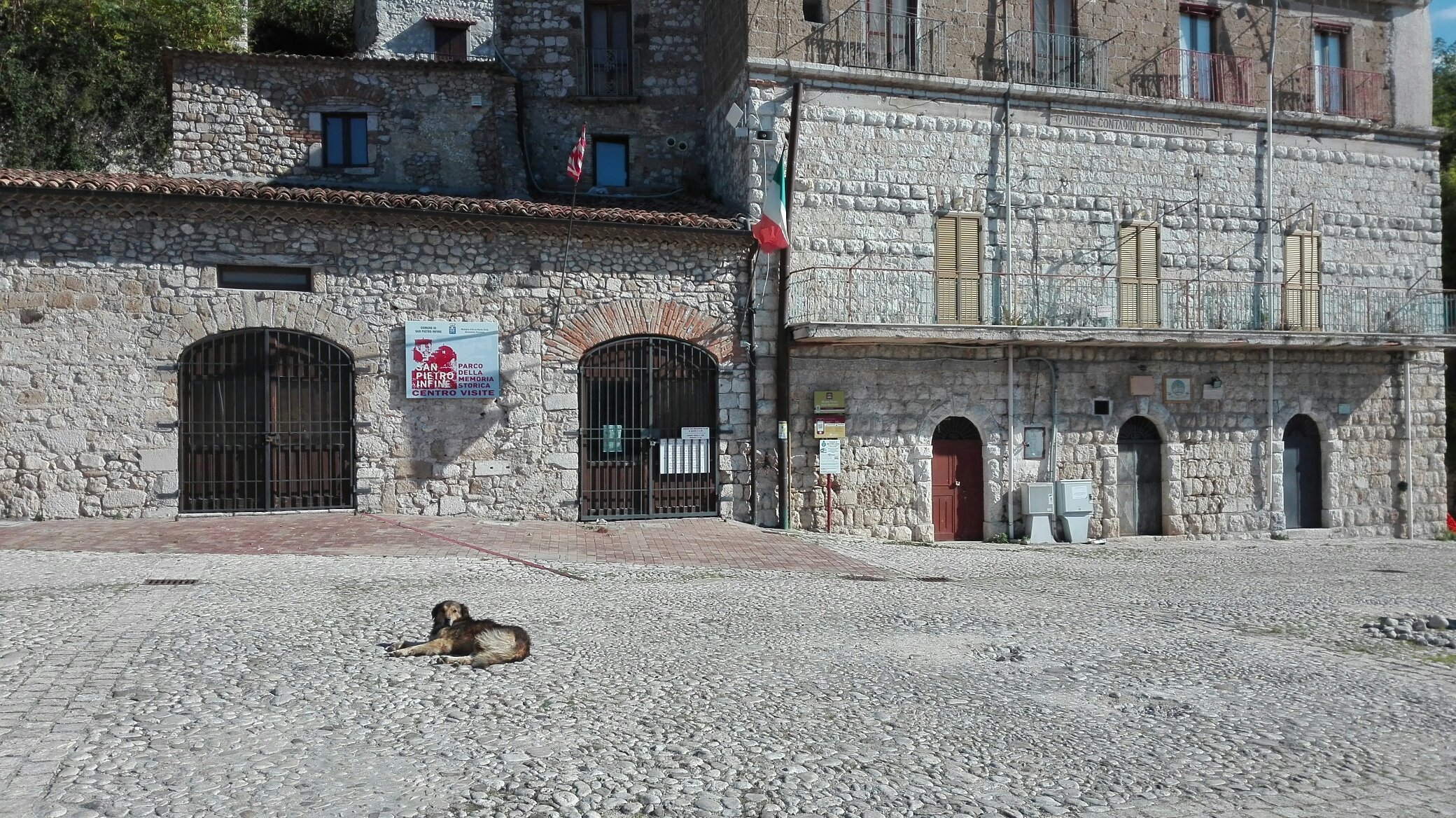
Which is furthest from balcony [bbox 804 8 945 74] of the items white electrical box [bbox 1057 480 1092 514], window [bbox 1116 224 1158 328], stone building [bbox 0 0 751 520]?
white electrical box [bbox 1057 480 1092 514]

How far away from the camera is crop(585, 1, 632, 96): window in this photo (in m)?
18.9

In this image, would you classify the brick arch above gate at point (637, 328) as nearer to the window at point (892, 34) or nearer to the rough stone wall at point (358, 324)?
the rough stone wall at point (358, 324)

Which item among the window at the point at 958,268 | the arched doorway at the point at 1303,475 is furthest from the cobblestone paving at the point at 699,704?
the arched doorway at the point at 1303,475

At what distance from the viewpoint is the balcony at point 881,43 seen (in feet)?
51.1

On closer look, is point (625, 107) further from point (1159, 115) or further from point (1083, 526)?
point (1083, 526)

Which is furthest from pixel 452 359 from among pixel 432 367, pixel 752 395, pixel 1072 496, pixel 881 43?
pixel 1072 496

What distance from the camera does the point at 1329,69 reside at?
18.2m

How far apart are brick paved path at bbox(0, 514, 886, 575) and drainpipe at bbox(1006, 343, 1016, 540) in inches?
160

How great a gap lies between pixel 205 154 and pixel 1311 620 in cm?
1769

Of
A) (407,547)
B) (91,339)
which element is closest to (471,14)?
(91,339)

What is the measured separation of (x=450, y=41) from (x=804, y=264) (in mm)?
9414

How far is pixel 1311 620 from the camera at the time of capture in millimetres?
8703

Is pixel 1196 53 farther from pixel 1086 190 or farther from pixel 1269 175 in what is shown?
pixel 1086 190

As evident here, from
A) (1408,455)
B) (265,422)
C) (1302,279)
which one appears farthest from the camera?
(1408,455)
